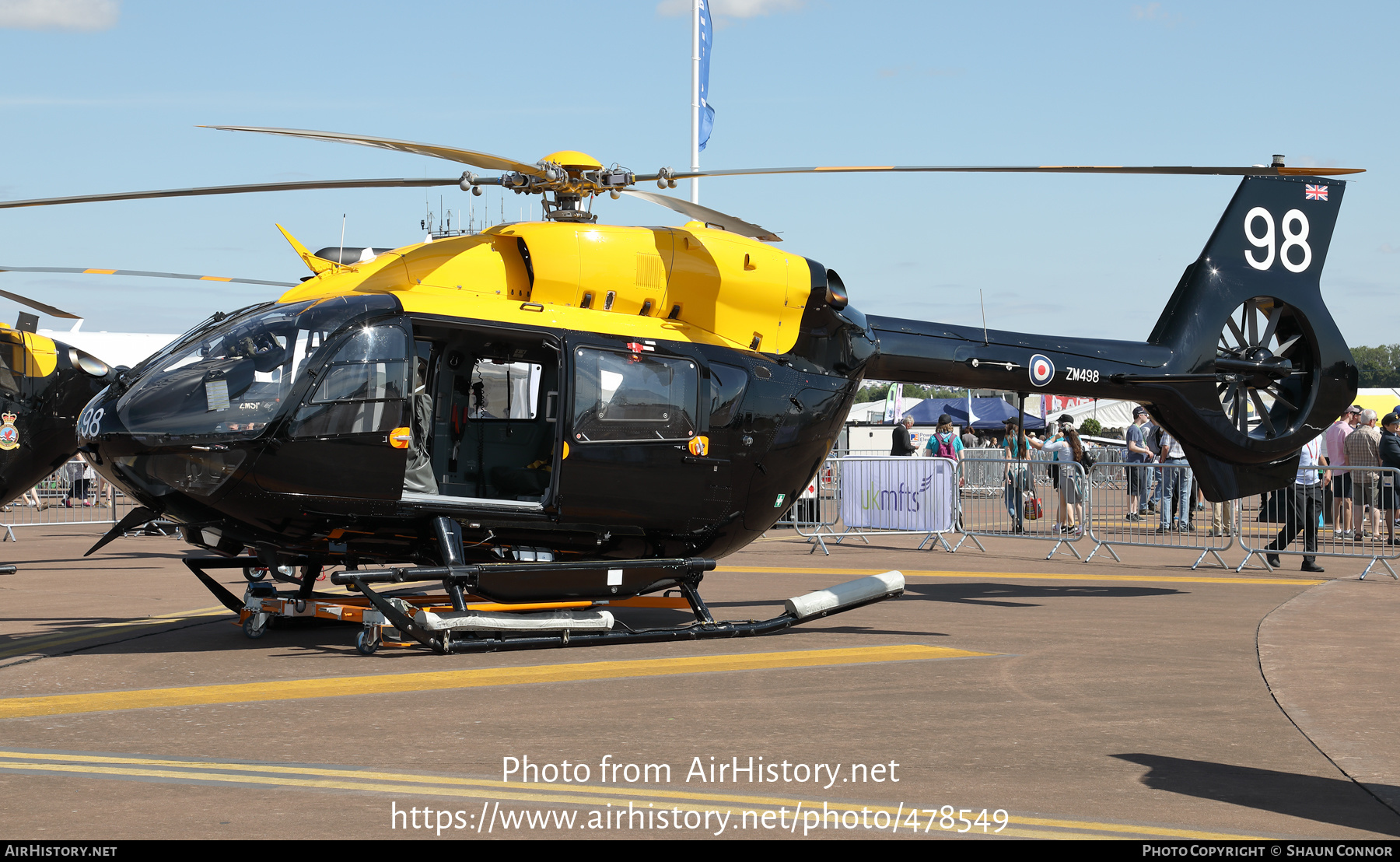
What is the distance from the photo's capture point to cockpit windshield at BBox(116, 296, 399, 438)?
313 inches

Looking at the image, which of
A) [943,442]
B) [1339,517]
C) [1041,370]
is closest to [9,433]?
[1041,370]

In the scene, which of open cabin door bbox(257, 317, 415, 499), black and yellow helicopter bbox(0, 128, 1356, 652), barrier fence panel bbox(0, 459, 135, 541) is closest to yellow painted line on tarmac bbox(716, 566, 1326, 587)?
black and yellow helicopter bbox(0, 128, 1356, 652)

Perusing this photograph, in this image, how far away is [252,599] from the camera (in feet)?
30.6

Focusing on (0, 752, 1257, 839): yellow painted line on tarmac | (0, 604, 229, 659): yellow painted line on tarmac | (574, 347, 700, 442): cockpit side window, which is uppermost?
(574, 347, 700, 442): cockpit side window

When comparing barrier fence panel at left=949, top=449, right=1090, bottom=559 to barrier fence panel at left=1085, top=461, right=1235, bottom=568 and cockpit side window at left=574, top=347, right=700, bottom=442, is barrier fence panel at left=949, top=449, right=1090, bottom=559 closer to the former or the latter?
barrier fence panel at left=1085, top=461, right=1235, bottom=568

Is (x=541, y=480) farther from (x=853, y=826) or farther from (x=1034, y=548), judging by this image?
(x=1034, y=548)

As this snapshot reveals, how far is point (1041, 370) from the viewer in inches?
471

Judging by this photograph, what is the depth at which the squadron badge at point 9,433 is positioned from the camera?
12898 mm

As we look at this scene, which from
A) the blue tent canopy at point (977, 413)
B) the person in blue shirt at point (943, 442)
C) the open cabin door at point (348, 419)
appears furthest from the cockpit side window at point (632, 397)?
the blue tent canopy at point (977, 413)

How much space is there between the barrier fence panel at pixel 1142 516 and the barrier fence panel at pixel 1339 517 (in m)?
0.85

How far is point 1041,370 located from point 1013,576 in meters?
3.27

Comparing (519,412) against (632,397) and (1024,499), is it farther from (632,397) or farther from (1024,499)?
(1024,499)

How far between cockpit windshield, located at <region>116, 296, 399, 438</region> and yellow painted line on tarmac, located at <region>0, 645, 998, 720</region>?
1.70m

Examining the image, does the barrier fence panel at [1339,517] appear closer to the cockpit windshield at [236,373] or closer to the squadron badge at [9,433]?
the cockpit windshield at [236,373]
